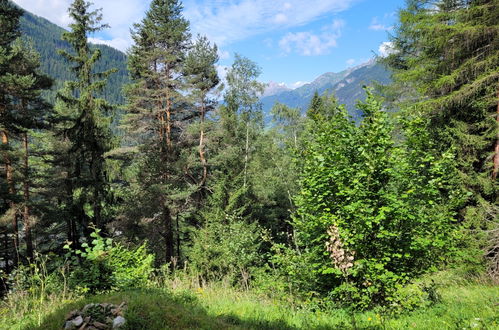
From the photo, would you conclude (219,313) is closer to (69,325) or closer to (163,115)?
(69,325)

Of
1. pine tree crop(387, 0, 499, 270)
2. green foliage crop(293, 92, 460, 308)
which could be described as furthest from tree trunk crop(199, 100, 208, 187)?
green foliage crop(293, 92, 460, 308)

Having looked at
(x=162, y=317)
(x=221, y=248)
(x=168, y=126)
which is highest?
(x=168, y=126)

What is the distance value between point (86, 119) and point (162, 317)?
1639cm

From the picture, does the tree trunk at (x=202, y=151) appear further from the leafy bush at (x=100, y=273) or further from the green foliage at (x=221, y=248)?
the leafy bush at (x=100, y=273)

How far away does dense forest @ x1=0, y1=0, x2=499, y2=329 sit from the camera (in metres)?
4.81

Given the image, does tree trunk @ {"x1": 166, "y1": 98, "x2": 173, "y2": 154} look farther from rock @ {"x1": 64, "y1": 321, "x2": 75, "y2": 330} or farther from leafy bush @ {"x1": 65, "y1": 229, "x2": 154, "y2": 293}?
rock @ {"x1": 64, "y1": 321, "x2": 75, "y2": 330}

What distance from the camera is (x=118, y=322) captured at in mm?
3576

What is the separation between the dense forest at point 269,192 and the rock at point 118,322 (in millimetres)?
137

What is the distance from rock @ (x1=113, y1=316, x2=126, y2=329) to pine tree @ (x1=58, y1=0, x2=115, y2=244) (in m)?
15.8

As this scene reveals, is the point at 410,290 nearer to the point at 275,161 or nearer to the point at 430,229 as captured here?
the point at 430,229

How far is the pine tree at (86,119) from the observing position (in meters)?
16.4

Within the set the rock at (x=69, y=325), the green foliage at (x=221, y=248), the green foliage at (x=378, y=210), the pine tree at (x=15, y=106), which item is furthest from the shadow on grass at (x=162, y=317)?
the pine tree at (x=15, y=106)

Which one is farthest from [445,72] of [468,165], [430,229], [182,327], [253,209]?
[253,209]

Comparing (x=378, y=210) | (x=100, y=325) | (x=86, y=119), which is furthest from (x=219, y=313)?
Result: (x=86, y=119)
